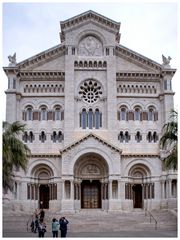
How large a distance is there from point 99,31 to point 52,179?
18.9 meters

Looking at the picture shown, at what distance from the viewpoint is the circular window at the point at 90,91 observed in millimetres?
53000

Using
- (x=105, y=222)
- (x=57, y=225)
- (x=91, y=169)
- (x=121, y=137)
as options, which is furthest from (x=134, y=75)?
(x=57, y=225)

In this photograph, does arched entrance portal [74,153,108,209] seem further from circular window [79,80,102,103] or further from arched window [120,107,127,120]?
circular window [79,80,102,103]

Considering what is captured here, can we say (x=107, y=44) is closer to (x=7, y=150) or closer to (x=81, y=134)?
(x=81, y=134)

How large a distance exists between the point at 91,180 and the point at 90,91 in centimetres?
1063

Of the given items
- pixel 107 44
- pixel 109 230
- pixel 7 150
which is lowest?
pixel 109 230

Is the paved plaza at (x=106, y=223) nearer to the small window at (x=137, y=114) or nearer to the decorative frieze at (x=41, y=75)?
the small window at (x=137, y=114)

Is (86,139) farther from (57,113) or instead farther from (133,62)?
(133,62)

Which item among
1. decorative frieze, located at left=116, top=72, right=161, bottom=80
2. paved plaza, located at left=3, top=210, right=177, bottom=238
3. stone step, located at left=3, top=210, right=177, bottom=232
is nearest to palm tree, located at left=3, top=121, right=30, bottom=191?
paved plaza, located at left=3, top=210, right=177, bottom=238

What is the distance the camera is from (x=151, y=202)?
50.6m

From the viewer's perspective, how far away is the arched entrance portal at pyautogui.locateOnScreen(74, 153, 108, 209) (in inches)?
1993

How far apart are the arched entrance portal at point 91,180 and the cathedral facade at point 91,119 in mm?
117

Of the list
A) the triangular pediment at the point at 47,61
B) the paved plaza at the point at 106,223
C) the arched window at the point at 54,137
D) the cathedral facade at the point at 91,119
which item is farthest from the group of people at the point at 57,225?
the triangular pediment at the point at 47,61

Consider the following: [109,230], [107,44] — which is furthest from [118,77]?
[109,230]
